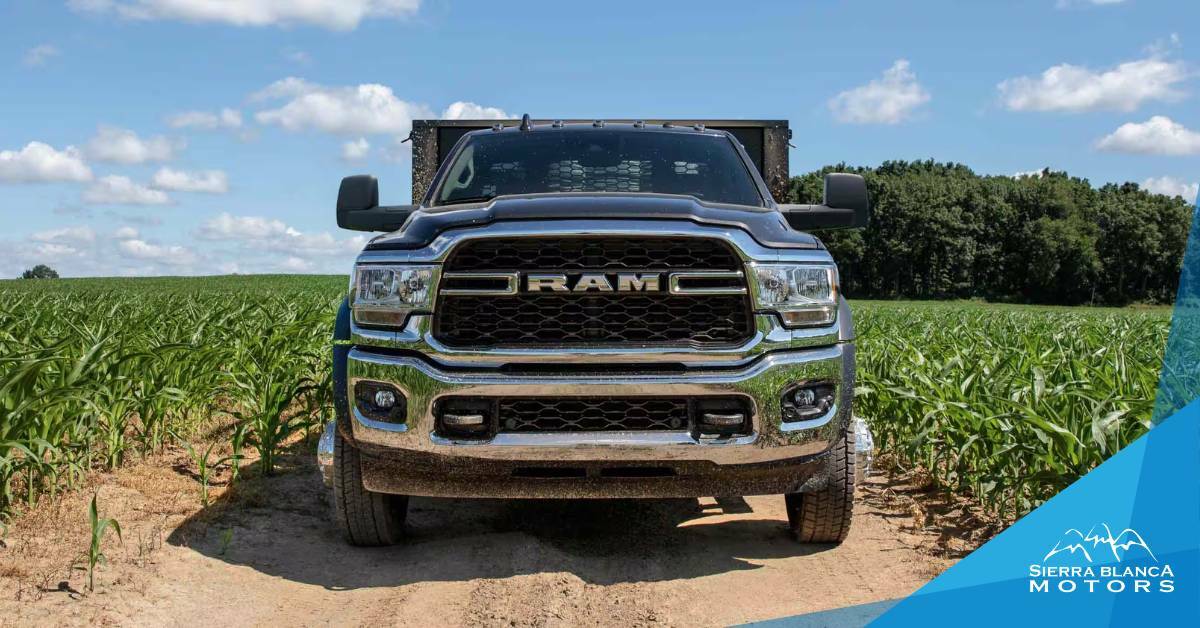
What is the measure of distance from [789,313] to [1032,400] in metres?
2.11

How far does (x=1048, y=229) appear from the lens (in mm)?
81438

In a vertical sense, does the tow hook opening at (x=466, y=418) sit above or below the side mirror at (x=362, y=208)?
below

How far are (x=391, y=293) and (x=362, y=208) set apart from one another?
1.58 meters

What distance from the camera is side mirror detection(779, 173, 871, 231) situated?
16.1ft

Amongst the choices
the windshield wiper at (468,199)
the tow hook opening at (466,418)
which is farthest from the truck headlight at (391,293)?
the windshield wiper at (468,199)

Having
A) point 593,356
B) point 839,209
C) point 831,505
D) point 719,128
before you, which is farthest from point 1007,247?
point 593,356

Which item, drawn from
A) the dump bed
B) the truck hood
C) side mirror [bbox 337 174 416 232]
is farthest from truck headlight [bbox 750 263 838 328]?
the dump bed

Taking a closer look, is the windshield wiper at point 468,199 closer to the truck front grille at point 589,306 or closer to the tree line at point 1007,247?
the truck front grille at point 589,306

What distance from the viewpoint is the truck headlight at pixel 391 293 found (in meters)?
3.68

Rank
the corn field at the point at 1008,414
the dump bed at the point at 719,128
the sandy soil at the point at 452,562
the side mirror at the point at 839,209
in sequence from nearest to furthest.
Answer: the sandy soil at the point at 452,562 < the corn field at the point at 1008,414 < the side mirror at the point at 839,209 < the dump bed at the point at 719,128

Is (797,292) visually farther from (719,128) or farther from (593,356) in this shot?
(719,128)

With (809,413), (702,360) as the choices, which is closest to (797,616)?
(809,413)

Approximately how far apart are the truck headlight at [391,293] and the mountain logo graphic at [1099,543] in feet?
9.66

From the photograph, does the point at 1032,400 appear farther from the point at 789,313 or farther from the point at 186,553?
the point at 186,553
